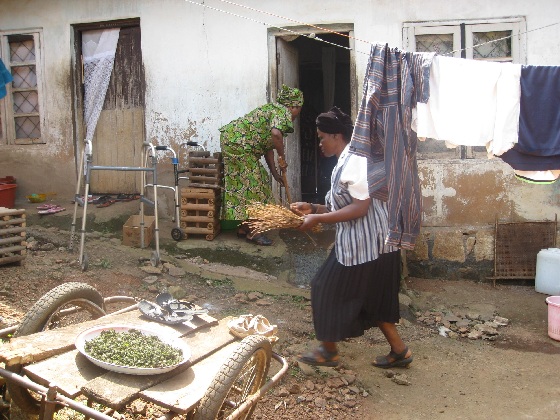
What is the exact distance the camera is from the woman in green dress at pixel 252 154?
7.21m

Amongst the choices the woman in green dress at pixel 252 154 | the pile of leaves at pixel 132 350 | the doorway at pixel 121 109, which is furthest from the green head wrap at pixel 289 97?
the pile of leaves at pixel 132 350

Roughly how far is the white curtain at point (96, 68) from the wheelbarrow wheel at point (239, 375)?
625 centimetres

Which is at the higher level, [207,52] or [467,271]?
[207,52]

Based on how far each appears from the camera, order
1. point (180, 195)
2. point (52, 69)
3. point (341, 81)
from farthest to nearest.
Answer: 1. point (341, 81)
2. point (52, 69)
3. point (180, 195)

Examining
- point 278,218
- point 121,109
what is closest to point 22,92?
point 121,109

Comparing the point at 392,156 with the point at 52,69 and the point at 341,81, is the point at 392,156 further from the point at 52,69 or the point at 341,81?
the point at 341,81

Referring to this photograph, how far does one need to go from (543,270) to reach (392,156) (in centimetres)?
400

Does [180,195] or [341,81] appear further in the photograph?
[341,81]

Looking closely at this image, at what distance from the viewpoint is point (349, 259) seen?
4.05 metres

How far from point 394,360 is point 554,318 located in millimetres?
2019

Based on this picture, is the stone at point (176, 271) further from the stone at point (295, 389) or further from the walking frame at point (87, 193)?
the stone at point (295, 389)

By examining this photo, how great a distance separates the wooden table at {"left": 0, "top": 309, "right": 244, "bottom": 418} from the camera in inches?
99.3

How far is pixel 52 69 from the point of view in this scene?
8.49 metres

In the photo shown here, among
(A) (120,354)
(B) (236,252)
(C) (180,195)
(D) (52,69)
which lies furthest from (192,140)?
(A) (120,354)
